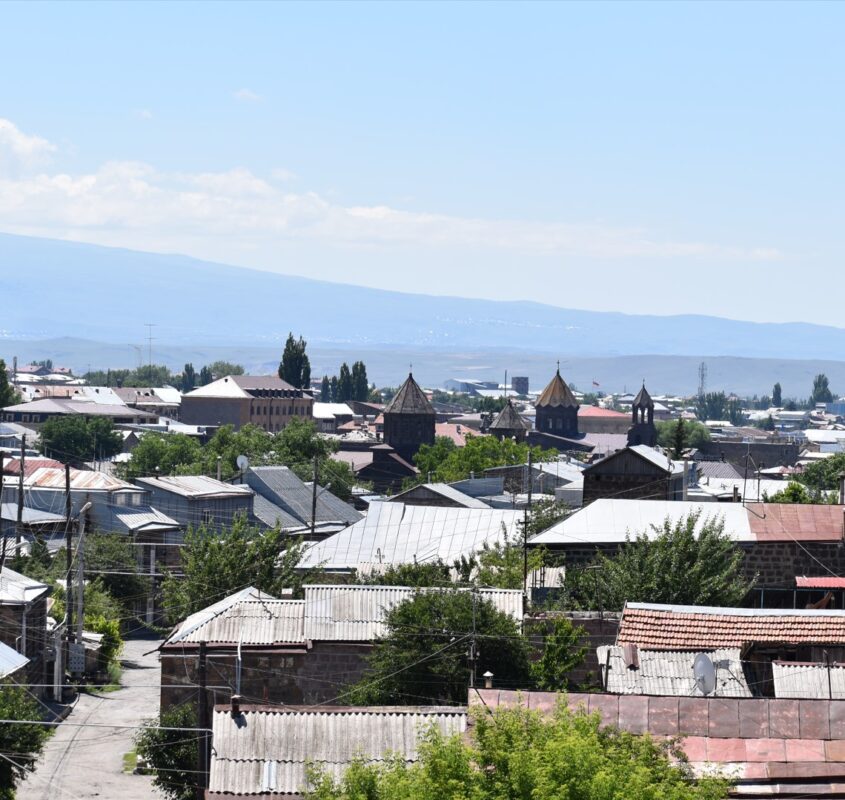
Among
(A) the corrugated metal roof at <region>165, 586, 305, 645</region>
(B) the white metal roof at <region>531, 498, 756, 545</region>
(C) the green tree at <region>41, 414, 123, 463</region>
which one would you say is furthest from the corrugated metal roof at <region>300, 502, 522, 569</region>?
(C) the green tree at <region>41, 414, 123, 463</region>

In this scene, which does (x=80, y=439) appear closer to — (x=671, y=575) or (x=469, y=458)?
(x=469, y=458)

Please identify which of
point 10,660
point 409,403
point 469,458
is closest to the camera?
point 10,660

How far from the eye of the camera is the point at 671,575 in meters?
36.8

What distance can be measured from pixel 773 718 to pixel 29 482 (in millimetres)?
57343

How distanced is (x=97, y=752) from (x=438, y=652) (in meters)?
9.00

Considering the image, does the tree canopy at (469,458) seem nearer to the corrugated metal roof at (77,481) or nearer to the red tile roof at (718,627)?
the corrugated metal roof at (77,481)

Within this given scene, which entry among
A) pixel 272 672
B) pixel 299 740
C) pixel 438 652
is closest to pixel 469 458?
pixel 272 672

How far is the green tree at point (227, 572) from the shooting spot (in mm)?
43344

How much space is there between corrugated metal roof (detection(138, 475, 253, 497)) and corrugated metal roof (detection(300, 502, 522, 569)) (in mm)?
17165

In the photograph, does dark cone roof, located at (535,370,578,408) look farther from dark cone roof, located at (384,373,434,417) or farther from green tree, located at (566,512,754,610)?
green tree, located at (566,512,754,610)

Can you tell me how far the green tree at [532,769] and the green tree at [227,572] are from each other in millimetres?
23478

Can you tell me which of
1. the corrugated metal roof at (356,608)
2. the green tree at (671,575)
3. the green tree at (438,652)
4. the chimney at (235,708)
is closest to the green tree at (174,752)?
the corrugated metal roof at (356,608)

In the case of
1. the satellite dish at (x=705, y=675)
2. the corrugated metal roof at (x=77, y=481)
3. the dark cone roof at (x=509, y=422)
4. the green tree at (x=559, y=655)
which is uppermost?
the satellite dish at (x=705, y=675)

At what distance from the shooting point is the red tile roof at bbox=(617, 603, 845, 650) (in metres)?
29.0
